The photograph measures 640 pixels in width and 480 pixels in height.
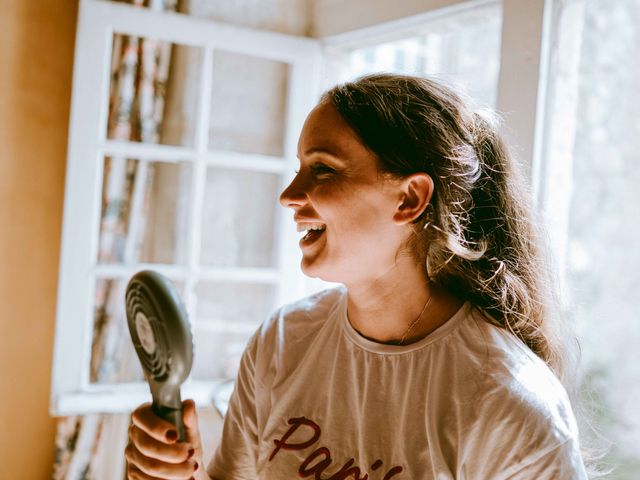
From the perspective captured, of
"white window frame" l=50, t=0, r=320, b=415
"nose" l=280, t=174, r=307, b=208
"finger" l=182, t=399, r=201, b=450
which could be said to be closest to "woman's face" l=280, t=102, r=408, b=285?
"nose" l=280, t=174, r=307, b=208

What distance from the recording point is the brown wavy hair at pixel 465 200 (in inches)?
41.7

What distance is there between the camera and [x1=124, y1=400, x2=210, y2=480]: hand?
937mm

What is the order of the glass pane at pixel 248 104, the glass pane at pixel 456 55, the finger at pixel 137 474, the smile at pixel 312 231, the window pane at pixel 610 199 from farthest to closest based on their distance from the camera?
the glass pane at pixel 456 55 → the window pane at pixel 610 199 → the glass pane at pixel 248 104 → the smile at pixel 312 231 → the finger at pixel 137 474

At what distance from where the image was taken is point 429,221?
3.61 feet

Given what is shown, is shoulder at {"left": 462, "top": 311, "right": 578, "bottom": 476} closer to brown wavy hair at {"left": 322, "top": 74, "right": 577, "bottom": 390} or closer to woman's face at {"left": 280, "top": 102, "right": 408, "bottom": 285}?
brown wavy hair at {"left": 322, "top": 74, "right": 577, "bottom": 390}

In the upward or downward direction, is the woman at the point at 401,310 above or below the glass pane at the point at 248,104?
below

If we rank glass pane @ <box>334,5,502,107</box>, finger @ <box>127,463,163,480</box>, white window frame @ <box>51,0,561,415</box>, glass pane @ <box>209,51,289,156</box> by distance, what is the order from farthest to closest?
1. glass pane @ <box>334,5,502,107</box>
2. glass pane @ <box>209,51,289,156</box>
3. white window frame @ <box>51,0,561,415</box>
4. finger @ <box>127,463,163,480</box>

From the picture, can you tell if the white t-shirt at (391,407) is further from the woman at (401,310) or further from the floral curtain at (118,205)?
A: the floral curtain at (118,205)

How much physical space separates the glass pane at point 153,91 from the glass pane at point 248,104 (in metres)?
0.09

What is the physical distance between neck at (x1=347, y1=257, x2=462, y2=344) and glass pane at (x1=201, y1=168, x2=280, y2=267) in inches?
51.9

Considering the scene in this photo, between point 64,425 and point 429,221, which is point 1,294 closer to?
point 64,425

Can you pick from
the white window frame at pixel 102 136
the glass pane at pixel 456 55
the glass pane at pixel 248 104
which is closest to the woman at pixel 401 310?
the white window frame at pixel 102 136

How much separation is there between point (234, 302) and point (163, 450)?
144 cm

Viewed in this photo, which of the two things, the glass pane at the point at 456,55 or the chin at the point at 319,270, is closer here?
the chin at the point at 319,270
